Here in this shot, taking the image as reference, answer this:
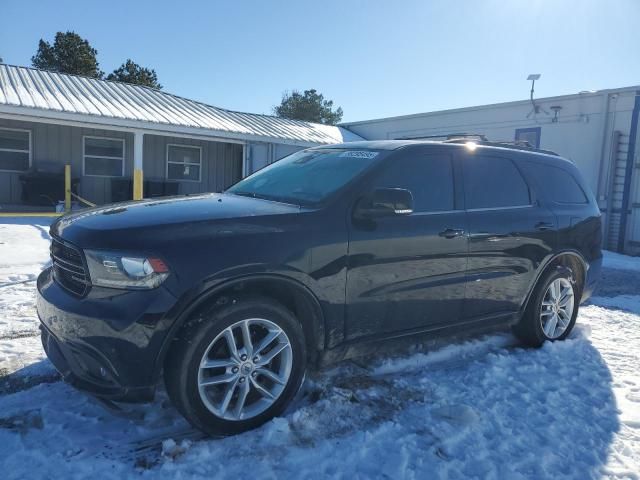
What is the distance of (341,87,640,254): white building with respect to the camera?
12539 millimetres

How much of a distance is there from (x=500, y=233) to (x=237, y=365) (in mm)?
2412

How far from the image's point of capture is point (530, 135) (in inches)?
565

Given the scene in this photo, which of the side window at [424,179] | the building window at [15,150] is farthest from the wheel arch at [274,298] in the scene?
the building window at [15,150]

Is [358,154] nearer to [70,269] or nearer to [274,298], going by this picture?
[274,298]

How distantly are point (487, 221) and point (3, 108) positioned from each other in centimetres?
1142

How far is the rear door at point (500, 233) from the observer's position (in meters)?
4.02

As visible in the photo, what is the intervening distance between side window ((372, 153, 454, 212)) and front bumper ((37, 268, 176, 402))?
177 centimetres

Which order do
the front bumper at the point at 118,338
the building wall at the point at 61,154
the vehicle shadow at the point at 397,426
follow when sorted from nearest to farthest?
1. the front bumper at the point at 118,338
2. the vehicle shadow at the point at 397,426
3. the building wall at the point at 61,154

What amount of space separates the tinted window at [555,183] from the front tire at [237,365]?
Result: 2.90 meters

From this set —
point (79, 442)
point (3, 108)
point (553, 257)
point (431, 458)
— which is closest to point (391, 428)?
point (431, 458)

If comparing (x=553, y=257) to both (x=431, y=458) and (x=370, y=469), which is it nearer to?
(x=431, y=458)

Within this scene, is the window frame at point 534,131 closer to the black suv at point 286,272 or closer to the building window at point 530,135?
the building window at point 530,135

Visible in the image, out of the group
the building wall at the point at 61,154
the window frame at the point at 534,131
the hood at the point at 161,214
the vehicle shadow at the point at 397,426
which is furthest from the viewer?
the building wall at the point at 61,154

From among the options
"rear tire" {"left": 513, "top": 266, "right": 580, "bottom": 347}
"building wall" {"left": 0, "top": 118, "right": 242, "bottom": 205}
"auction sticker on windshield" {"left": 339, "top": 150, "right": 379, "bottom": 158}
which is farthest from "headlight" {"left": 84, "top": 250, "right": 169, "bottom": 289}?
"building wall" {"left": 0, "top": 118, "right": 242, "bottom": 205}
